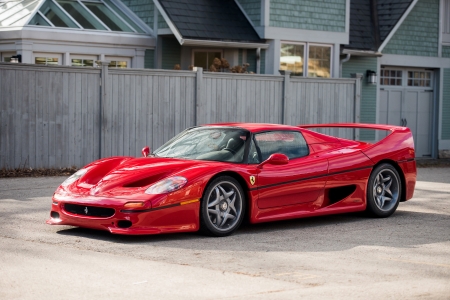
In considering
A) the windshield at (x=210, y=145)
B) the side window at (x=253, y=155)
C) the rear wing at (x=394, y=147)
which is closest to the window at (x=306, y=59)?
the rear wing at (x=394, y=147)

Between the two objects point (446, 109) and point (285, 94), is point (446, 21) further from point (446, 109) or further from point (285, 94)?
point (285, 94)

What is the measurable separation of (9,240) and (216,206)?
2.19 meters

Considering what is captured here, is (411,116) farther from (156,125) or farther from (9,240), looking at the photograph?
(9,240)

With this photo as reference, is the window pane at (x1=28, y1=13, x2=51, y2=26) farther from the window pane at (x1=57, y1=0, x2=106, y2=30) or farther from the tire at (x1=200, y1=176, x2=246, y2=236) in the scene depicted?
the tire at (x1=200, y1=176, x2=246, y2=236)

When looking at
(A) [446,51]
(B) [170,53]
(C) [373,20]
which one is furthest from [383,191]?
(A) [446,51]

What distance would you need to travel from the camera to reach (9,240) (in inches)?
348

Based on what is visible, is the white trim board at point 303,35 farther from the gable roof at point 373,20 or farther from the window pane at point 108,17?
the window pane at point 108,17

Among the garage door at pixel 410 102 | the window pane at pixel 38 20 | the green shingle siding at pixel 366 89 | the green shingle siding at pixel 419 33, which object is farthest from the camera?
the garage door at pixel 410 102

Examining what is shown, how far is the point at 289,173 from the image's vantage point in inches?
396

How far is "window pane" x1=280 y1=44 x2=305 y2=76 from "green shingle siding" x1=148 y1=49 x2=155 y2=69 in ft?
11.5

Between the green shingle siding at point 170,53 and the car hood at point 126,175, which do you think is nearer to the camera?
the car hood at point 126,175

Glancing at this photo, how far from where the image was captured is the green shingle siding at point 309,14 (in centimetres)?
2291

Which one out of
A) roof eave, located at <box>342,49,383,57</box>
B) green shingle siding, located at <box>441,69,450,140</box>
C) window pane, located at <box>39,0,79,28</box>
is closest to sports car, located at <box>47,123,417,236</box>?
window pane, located at <box>39,0,79,28</box>

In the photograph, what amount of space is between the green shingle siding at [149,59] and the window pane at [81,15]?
142 centimetres
